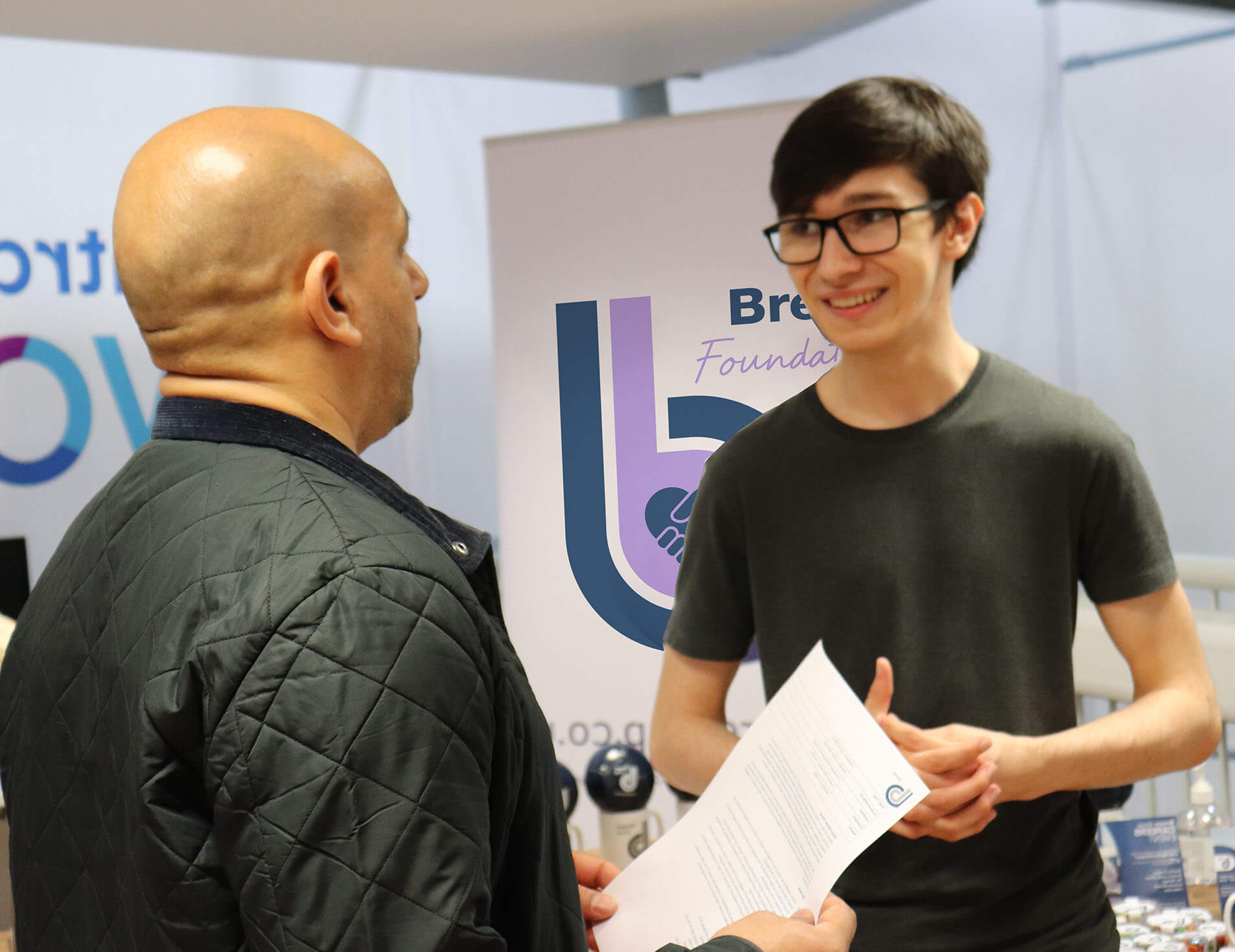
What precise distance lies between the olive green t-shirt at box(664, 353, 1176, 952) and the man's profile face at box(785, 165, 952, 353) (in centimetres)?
13

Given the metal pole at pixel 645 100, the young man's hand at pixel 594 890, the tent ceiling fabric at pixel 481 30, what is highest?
the tent ceiling fabric at pixel 481 30

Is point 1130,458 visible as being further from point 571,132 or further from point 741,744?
point 571,132

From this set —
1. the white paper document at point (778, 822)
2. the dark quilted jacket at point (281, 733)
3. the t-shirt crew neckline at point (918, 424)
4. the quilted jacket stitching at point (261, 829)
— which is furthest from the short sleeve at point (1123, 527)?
the quilted jacket stitching at point (261, 829)

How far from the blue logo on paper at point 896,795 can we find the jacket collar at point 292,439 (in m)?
0.41

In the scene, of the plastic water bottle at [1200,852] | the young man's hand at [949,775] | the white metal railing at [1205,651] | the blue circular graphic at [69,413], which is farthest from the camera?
the blue circular graphic at [69,413]

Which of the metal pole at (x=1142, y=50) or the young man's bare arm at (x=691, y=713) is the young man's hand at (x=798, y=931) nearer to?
the young man's bare arm at (x=691, y=713)

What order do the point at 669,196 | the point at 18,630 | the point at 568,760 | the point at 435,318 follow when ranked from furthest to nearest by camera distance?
the point at 435,318 < the point at 568,760 < the point at 669,196 < the point at 18,630

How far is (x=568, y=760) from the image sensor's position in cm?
216

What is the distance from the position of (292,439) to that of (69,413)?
3403mm

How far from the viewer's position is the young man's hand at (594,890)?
1.20 meters

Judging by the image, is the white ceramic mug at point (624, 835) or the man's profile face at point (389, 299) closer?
the man's profile face at point (389, 299)

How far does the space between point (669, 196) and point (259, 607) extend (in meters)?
1.05

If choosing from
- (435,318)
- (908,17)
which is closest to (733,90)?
(908,17)

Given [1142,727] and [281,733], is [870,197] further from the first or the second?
[281,733]
